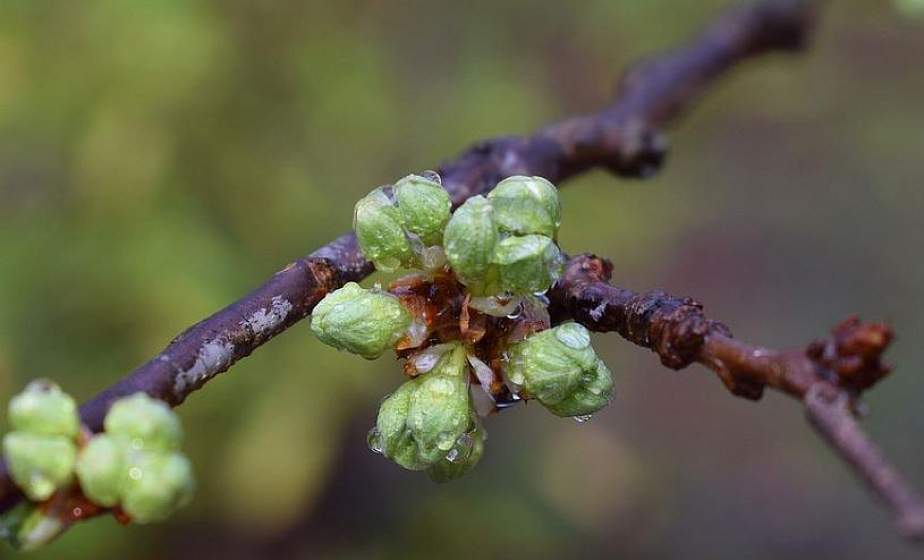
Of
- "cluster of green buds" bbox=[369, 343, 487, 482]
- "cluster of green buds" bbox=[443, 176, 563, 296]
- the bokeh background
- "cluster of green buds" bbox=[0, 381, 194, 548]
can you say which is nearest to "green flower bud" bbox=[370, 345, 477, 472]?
"cluster of green buds" bbox=[369, 343, 487, 482]

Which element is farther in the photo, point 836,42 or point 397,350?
point 836,42

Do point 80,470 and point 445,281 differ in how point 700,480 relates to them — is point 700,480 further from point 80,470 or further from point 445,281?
point 80,470

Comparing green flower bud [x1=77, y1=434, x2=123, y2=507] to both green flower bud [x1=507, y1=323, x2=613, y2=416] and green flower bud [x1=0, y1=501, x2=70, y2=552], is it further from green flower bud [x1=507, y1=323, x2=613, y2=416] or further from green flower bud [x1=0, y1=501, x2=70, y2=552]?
green flower bud [x1=507, y1=323, x2=613, y2=416]

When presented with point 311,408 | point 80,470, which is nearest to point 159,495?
point 80,470

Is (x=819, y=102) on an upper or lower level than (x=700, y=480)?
upper

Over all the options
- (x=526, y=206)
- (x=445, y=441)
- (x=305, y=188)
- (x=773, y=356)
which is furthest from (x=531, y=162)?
(x=305, y=188)

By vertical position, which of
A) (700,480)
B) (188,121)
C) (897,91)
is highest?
(188,121)
